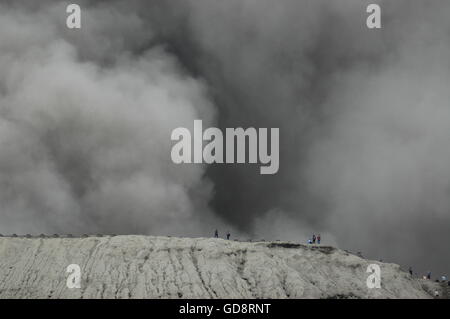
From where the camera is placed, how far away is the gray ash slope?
13162 cm

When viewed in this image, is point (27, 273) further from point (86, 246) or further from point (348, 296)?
point (348, 296)

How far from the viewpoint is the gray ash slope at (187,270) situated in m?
132

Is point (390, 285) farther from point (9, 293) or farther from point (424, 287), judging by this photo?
point (9, 293)

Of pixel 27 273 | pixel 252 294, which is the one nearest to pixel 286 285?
pixel 252 294

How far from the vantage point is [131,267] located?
444 ft

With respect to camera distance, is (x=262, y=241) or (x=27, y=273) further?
(x=262, y=241)

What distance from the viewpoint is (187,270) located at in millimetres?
135750
